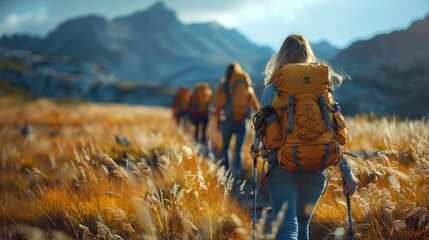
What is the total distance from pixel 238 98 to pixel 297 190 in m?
4.52

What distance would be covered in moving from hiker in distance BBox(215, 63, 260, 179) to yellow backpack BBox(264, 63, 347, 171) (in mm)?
4371

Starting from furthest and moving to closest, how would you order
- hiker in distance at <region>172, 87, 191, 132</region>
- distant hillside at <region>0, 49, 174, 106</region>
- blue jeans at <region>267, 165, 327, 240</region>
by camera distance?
distant hillside at <region>0, 49, 174, 106</region> → hiker in distance at <region>172, 87, 191, 132</region> → blue jeans at <region>267, 165, 327, 240</region>

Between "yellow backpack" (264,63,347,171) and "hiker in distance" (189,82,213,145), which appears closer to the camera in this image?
"yellow backpack" (264,63,347,171)

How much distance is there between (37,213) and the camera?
4.71 meters

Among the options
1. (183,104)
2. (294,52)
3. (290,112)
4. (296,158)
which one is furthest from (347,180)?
(183,104)

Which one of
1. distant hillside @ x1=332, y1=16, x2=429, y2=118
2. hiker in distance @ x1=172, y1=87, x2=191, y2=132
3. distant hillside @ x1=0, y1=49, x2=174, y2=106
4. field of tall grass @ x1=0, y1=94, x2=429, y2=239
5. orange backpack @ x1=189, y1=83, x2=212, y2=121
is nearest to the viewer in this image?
field of tall grass @ x1=0, y1=94, x2=429, y2=239

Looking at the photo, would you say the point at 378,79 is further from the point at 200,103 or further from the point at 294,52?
the point at 294,52

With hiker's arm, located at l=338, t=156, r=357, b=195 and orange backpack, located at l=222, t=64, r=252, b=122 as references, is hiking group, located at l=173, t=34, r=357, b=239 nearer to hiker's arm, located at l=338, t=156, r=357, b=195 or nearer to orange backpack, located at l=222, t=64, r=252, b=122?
hiker's arm, located at l=338, t=156, r=357, b=195

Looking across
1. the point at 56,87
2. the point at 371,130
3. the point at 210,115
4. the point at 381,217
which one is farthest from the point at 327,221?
the point at 56,87

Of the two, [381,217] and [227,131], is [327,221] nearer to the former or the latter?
[381,217]

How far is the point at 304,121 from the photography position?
2789 millimetres

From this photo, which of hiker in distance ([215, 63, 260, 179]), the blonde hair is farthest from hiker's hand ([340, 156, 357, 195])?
hiker in distance ([215, 63, 260, 179])

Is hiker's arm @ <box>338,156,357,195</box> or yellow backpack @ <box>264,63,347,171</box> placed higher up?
yellow backpack @ <box>264,63,347,171</box>

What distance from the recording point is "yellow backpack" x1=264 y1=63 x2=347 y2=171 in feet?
9.23
